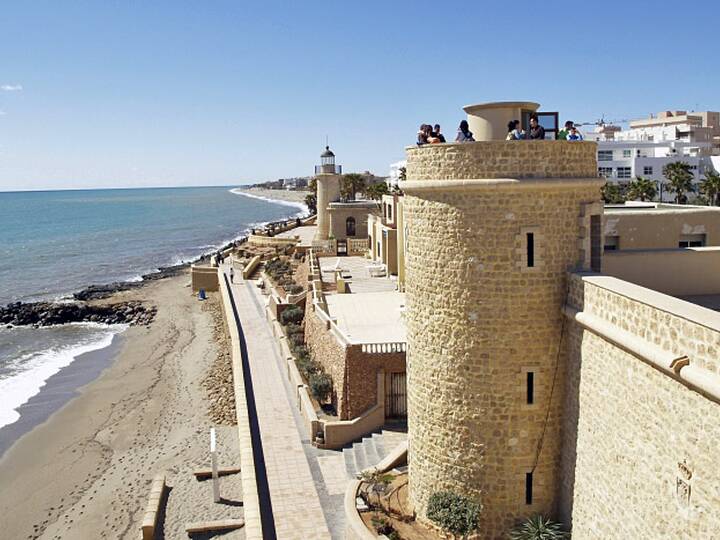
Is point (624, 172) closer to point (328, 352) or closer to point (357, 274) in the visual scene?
point (357, 274)

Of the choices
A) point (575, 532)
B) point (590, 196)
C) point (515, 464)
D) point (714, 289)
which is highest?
point (590, 196)

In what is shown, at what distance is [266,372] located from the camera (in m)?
23.4

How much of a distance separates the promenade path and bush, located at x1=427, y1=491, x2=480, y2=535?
2547mm

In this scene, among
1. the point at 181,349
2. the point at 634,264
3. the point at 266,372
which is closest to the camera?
the point at 634,264

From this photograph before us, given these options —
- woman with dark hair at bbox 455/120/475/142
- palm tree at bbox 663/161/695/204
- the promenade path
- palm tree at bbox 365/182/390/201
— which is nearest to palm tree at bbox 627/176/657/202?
palm tree at bbox 663/161/695/204

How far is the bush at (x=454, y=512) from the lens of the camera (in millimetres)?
10938

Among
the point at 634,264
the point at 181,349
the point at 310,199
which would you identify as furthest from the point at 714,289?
the point at 310,199

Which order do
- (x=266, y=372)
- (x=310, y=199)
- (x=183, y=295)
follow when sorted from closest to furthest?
(x=266, y=372)
(x=183, y=295)
(x=310, y=199)

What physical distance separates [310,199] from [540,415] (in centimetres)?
10038

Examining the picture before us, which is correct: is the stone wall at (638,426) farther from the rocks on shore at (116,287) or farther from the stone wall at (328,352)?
the rocks on shore at (116,287)

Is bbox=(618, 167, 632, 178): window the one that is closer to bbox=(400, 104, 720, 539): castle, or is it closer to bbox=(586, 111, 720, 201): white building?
bbox=(586, 111, 720, 201): white building

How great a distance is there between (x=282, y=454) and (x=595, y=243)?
9.61 meters

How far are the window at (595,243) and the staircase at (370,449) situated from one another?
7.27 metres

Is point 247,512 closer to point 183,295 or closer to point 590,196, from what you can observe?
point 590,196
